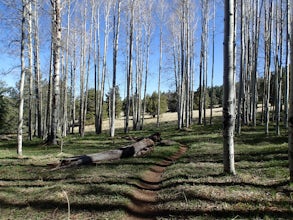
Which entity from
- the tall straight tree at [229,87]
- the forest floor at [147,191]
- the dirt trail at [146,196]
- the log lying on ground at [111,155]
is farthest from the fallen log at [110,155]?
the tall straight tree at [229,87]

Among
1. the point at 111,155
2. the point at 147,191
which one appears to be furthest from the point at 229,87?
the point at 111,155

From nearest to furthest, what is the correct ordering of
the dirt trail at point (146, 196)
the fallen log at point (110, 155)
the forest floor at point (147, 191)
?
the forest floor at point (147, 191), the dirt trail at point (146, 196), the fallen log at point (110, 155)

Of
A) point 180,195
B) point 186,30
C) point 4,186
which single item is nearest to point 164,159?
point 180,195

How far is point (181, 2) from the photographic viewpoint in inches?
1020

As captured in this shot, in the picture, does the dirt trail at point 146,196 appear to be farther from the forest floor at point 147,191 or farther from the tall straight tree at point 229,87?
the tall straight tree at point 229,87

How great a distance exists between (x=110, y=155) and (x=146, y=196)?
4.97 meters

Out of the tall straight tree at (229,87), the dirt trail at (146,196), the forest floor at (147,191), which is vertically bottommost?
the dirt trail at (146,196)

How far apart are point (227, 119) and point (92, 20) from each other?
79.5ft

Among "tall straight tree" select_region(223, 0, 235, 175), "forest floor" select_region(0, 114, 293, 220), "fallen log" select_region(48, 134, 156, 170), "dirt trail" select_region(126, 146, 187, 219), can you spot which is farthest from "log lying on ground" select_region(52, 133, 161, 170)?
"tall straight tree" select_region(223, 0, 235, 175)

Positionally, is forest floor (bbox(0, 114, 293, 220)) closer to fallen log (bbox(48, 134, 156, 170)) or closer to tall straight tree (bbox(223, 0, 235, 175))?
fallen log (bbox(48, 134, 156, 170))

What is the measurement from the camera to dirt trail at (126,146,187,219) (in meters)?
5.74

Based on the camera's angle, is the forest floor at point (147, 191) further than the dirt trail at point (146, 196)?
No

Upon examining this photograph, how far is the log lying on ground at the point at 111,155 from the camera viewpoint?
33.5 feet

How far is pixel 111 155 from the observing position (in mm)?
11633
